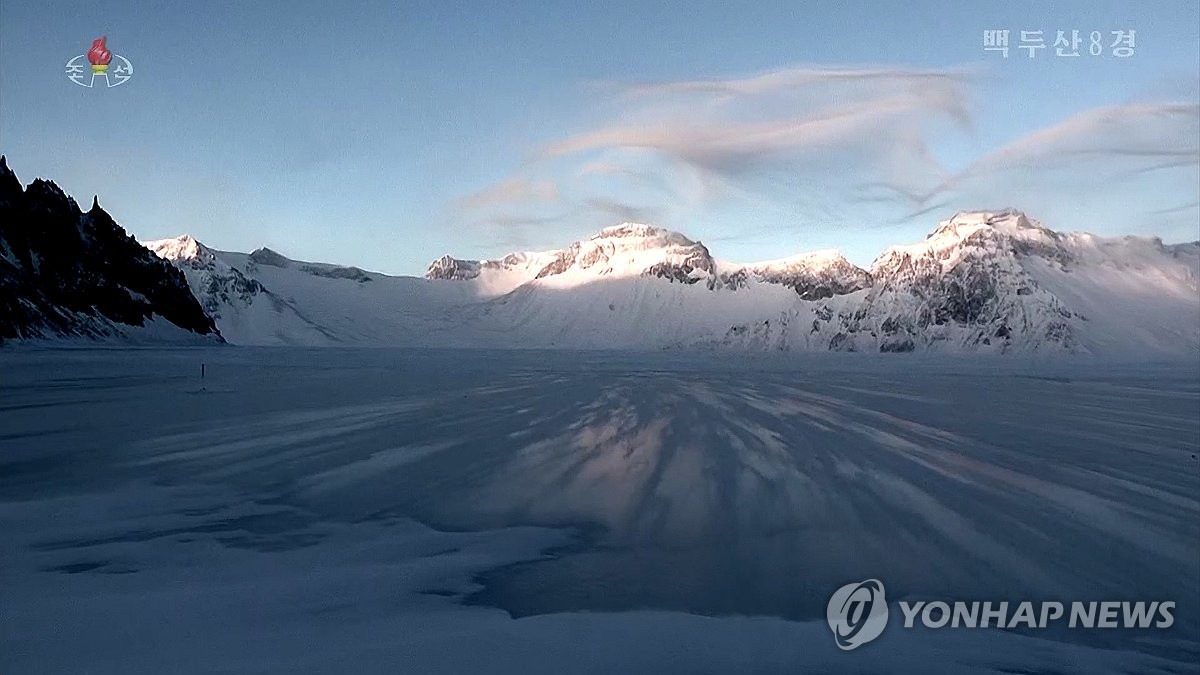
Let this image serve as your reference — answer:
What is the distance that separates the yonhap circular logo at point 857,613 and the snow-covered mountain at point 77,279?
10477 cm

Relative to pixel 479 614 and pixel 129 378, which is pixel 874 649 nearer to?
pixel 479 614

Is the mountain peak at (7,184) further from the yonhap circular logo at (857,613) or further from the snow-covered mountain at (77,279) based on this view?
the yonhap circular logo at (857,613)

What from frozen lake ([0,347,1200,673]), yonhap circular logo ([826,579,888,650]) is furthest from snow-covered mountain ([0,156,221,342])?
yonhap circular logo ([826,579,888,650])

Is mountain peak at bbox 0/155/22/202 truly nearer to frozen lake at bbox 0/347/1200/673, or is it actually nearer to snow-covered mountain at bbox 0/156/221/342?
snow-covered mountain at bbox 0/156/221/342

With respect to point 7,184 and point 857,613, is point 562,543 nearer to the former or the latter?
point 857,613

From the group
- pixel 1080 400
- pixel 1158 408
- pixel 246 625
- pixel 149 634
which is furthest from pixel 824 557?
pixel 1080 400

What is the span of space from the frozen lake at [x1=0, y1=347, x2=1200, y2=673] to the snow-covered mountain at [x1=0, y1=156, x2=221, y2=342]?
9708 cm

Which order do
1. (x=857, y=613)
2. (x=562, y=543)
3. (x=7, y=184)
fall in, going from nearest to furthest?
(x=857, y=613)
(x=562, y=543)
(x=7, y=184)

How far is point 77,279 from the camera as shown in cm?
11788

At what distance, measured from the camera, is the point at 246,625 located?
5.11 meters

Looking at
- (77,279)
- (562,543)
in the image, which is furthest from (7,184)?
(562,543)

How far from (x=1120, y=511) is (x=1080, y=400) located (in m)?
22.1

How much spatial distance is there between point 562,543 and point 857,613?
2858 millimetres

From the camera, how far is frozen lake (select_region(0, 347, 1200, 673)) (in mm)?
4949
